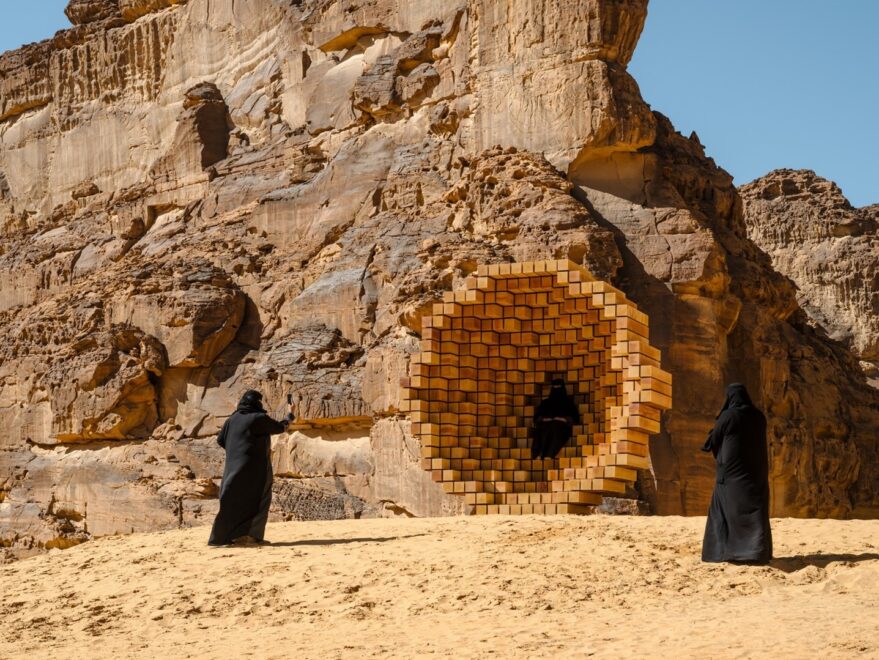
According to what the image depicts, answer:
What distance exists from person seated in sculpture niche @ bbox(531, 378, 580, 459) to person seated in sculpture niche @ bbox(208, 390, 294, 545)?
3.29m

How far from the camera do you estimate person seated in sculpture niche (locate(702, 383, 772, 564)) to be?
35.2ft

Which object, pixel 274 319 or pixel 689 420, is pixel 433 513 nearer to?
pixel 689 420

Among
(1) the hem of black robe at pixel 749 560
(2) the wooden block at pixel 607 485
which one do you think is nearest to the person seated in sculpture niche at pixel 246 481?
(2) the wooden block at pixel 607 485

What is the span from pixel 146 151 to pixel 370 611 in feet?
69.8

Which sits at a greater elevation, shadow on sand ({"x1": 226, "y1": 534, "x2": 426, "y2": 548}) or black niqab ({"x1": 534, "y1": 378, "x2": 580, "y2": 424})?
black niqab ({"x1": 534, "y1": 378, "x2": 580, "y2": 424})

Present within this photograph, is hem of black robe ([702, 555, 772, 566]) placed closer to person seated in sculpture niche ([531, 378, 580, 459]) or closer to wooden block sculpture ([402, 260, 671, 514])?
wooden block sculpture ([402, 260, 671, 514])

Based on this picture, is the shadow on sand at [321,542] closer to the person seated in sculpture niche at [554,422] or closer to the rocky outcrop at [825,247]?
the person seated in sculpture niche at [554,422]

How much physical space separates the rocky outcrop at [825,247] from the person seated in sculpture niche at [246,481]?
21.0 metres

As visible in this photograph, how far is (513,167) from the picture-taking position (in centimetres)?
2012

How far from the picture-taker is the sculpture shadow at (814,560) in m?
10.6

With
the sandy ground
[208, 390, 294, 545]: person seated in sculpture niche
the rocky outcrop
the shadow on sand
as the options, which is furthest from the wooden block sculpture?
the rocky outcrop

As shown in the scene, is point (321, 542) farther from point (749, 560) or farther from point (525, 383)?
point (749, 560)

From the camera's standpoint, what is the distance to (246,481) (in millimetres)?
12875

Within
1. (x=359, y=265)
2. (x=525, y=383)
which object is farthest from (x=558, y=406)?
(x=359, y=265)
